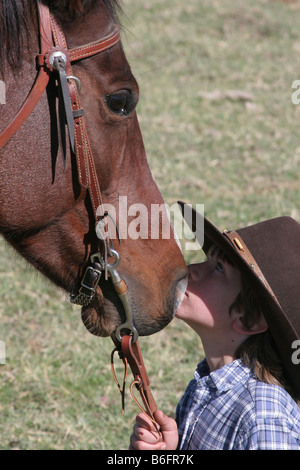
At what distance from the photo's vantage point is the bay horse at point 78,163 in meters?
2.07

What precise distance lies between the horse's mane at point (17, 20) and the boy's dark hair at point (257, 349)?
1.14 meters

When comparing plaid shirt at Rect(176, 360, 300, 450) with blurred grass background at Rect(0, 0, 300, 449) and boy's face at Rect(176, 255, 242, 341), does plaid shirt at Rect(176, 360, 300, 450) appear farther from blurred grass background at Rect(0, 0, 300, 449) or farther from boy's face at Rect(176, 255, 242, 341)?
blurred grass background at Rect(0, 0, 300, 449)

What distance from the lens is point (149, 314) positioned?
2.33 metres

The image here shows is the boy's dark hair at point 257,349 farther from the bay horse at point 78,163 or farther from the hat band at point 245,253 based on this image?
the bay horse at point 78,163

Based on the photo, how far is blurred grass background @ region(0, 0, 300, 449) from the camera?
3555 mm

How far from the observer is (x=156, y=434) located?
2.43 m

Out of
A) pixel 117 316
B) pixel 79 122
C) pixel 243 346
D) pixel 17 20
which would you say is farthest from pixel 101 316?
pixel 17 20

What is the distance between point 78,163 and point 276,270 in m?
0.86

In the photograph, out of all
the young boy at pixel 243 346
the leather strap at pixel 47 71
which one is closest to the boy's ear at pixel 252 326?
the young boy at pixel 243 346

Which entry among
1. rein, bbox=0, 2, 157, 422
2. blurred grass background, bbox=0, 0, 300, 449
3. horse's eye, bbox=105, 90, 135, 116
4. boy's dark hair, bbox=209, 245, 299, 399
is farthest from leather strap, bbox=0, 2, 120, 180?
boy's dark hair, bbox=209, 245, 299, 399

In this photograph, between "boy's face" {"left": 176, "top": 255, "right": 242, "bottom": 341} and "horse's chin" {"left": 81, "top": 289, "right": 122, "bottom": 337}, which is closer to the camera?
"horse's chin" {"left": 81, "top": 289, "right": 122, "bottom": 337}

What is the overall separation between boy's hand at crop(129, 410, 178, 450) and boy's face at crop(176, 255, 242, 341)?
0.39 metres

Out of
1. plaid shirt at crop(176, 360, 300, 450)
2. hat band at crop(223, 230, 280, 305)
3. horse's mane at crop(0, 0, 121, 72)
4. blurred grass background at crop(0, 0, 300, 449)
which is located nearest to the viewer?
horse's mane at crop(0, 0, 121, 72)

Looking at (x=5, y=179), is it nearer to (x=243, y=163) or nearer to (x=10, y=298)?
(x=10, y=298)
